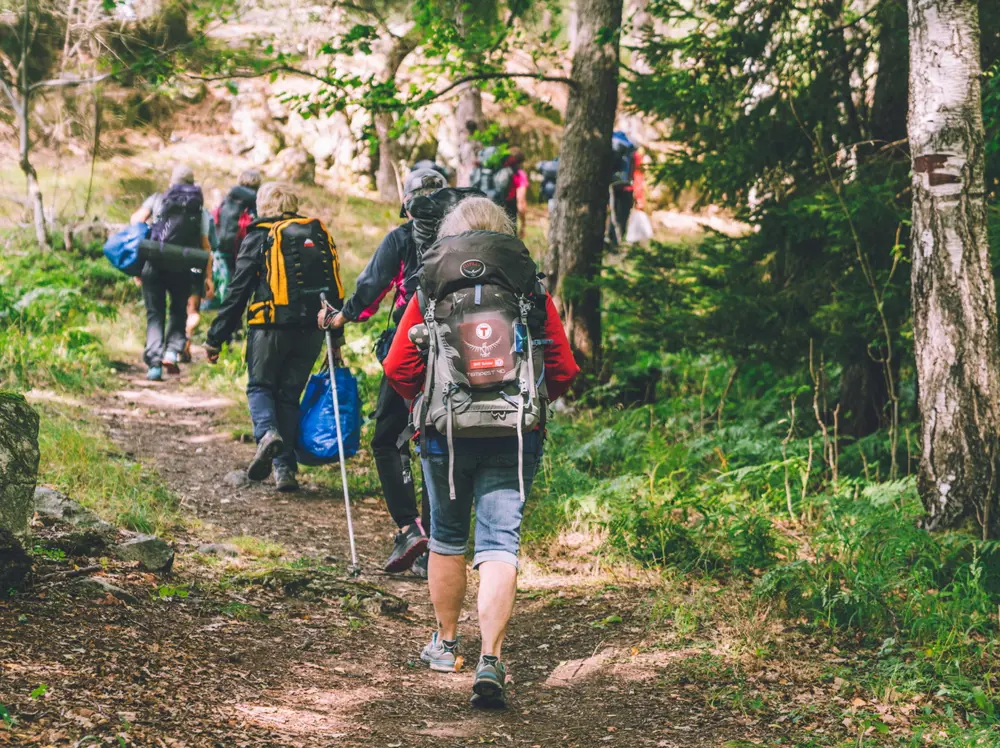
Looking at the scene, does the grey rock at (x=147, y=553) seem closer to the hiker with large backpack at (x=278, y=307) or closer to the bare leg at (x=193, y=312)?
the hiker with large backpack at (x=278, y=307)

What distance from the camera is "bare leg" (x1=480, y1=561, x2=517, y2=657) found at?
3918 mm

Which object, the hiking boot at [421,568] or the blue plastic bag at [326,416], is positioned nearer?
A: the hiking boot at [421,568]

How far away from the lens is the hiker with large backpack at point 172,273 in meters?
10.4

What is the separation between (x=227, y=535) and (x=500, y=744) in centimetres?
290

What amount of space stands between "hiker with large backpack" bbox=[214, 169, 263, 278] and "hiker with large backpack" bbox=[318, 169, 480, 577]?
19.0 ft

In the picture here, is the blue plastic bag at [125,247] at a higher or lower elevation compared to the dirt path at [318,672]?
higher

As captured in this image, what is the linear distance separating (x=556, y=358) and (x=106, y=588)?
2173 mm

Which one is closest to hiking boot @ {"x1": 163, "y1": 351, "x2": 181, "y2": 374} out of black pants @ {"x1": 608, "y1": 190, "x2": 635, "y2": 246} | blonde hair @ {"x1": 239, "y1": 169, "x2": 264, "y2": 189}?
blonde hair @ {"x1": 239, "y1": 169, "x2": 264, "y2": 189}

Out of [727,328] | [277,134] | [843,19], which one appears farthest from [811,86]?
[277,134]

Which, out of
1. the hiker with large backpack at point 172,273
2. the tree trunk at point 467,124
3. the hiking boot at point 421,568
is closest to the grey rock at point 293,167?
the tree trunk at point 467,124

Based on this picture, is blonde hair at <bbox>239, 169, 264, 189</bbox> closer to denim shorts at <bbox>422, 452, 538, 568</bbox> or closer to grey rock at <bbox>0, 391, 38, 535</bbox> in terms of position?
grey rock at <bbox>0, 391, 38, 535</bbox>

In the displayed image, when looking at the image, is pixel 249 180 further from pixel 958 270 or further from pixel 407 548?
pixel 958 270

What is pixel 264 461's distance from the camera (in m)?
6.81

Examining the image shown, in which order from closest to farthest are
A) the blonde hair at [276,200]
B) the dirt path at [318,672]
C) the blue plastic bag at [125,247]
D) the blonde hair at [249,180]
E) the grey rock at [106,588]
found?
the dirt path at [318,672], the grey rock at [106,588], the blonde hair at [276,200], the blue plastic bag at [125,247], the blonde hair at [249,180]
